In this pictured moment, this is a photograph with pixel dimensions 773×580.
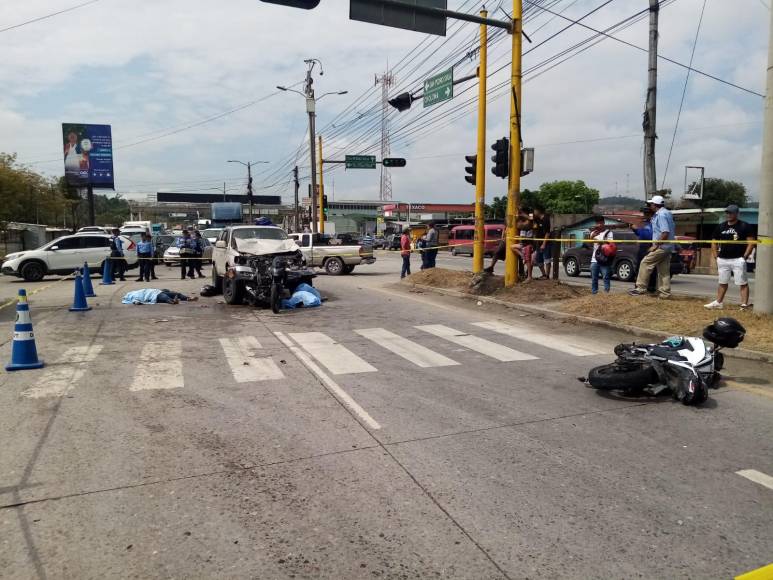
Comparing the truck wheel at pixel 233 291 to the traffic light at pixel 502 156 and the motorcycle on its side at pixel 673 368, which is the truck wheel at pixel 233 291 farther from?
the motorcycle on its side at pixel 673 368

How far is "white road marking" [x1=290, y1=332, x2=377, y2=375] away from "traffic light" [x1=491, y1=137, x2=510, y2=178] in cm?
648

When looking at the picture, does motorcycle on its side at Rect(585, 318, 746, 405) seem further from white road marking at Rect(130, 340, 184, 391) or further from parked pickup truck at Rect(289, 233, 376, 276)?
parked pickup truck at Rect(289, 233, 376, 276)

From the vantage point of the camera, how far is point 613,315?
34.8 feet

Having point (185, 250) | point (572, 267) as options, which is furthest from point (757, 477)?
point (185, 250)

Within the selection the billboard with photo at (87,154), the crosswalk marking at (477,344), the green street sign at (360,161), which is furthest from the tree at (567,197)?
the crosswalk marking at (477,344)

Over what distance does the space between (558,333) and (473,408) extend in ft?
16.1

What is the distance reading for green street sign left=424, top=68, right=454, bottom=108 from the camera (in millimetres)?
16734

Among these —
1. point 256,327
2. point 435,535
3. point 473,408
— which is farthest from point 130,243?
point 435,535

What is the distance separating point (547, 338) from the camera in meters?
9.66

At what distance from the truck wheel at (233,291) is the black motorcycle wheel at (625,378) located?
377 inches

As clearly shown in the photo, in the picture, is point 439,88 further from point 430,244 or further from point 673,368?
point 673,368

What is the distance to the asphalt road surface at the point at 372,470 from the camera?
10.3ft

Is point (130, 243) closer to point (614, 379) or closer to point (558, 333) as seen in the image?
point (558, 333)

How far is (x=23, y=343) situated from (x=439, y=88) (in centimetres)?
1331
